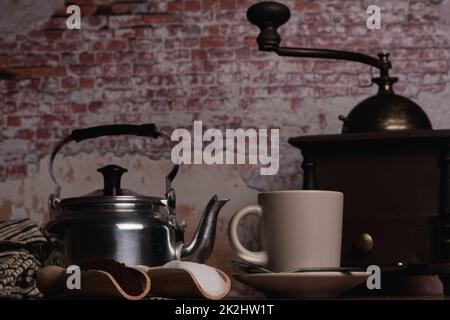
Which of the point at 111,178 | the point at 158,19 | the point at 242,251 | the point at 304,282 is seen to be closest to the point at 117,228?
the point at 111,178

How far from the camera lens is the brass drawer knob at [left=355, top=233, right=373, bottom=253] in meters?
1.48

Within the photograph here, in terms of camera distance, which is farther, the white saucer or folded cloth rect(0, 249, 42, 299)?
folded cloth rect(0, 249, 42, 299)

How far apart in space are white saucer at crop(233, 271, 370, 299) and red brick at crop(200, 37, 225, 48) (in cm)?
82

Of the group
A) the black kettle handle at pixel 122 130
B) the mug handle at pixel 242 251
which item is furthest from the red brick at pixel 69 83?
the mug handle at pixel 242 251

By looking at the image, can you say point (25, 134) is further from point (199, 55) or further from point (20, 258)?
point (20, 258)

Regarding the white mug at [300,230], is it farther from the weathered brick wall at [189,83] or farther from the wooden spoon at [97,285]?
the weathered brick wall at [189,83]

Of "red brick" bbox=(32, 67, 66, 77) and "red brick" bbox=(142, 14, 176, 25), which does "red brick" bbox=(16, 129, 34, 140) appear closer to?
"red brick" bbox=(32, 67, 66, 77)

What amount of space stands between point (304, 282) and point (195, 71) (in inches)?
33.8

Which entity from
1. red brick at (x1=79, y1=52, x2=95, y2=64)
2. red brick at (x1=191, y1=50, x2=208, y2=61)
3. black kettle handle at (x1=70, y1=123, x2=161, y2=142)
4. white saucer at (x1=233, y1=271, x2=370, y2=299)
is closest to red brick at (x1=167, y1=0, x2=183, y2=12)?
red brick at (x1=191, y1=50, x2=208, y2=61)

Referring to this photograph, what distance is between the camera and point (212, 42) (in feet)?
6.52

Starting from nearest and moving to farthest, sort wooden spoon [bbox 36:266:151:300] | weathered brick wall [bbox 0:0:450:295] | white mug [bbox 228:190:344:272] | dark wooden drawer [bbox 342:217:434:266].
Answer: wooden spoon [bbox 36:266:151:300] < white mug [bbox 228:190:344:272] < dark wooden drawer [bbox 342:217:434:266] < weathered brick wall [bbox 0:0:450:295]
